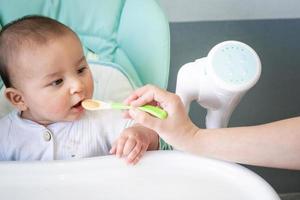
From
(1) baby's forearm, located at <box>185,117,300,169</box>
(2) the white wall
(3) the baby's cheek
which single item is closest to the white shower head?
(1) baby's forearm, located at <box>185,117,300,169</box>

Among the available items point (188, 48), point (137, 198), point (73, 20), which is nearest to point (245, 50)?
point (137, 198)

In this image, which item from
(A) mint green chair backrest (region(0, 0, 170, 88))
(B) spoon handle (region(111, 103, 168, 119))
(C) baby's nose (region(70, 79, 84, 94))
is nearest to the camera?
(B) spoon handle (region(111, 103, 168, 119))

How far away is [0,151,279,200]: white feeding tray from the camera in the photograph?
1.97ft

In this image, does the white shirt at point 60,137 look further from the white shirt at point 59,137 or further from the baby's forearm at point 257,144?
the baby's forearm at point 257,144

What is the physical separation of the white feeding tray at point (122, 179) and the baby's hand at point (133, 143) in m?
0.01

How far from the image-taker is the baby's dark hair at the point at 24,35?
0.69m

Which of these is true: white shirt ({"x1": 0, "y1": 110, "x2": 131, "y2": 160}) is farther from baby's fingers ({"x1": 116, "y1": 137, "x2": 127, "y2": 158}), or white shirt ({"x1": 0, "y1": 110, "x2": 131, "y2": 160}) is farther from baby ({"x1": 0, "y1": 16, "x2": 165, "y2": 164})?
baby's fingers ({"x1": 116, "y1": 137, "x2": 127, "y2": 158})

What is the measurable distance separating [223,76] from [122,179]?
8.6 inches

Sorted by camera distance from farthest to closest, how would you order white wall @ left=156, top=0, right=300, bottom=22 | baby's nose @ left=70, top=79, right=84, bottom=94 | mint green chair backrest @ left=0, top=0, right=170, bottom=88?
white wall @ left=156, top=0, right=300, bottom=22
mint green chair backrest @ left=0, top=0, right=170, bottom=88
baby's nose @ left=70, top=79, right=84, bottom=94

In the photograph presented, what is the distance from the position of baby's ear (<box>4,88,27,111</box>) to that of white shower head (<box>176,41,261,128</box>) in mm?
287

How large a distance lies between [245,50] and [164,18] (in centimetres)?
23

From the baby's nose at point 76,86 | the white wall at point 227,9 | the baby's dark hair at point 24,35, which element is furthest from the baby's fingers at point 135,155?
the white wall at point 227,9

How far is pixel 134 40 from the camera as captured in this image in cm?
90

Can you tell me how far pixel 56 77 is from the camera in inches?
27.4
